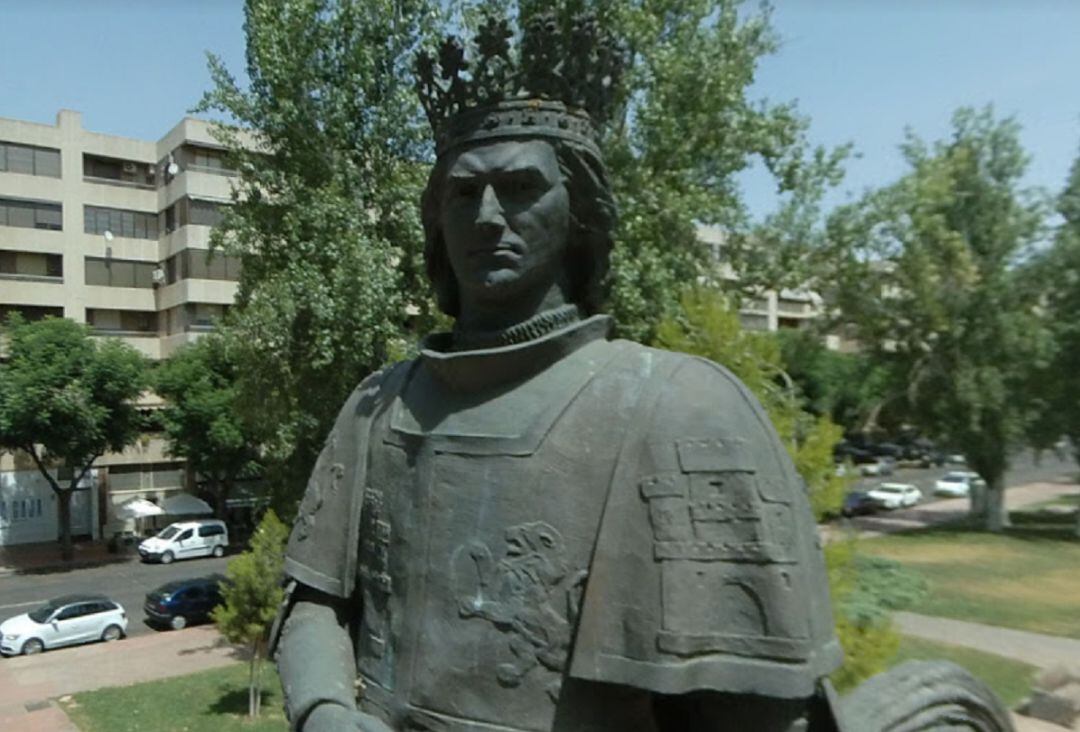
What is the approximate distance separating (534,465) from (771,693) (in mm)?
755

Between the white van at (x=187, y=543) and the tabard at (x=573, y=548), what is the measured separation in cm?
2345

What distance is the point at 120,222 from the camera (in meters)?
30.0

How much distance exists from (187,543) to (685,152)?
17.5 metres

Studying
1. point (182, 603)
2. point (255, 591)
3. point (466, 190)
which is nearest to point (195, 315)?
point (182, 603)

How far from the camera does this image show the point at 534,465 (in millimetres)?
2279

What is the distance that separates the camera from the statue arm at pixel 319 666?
212 cm

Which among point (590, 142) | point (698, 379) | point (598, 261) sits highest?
point (590, 142)

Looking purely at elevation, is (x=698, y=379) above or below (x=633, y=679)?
above

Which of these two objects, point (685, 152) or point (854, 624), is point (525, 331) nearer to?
point (854, 624)

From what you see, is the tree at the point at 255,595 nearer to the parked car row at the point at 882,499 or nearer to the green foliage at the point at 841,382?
the green foliage at the point at 841,382

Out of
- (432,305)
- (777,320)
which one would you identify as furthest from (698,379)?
(777,320)

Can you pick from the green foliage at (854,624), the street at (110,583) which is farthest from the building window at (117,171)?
the green foliage at (854,624)

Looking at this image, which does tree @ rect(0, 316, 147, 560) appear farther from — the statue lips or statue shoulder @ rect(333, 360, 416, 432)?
the statue lips

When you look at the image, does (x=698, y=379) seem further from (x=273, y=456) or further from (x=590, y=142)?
(x=273, y=456)
